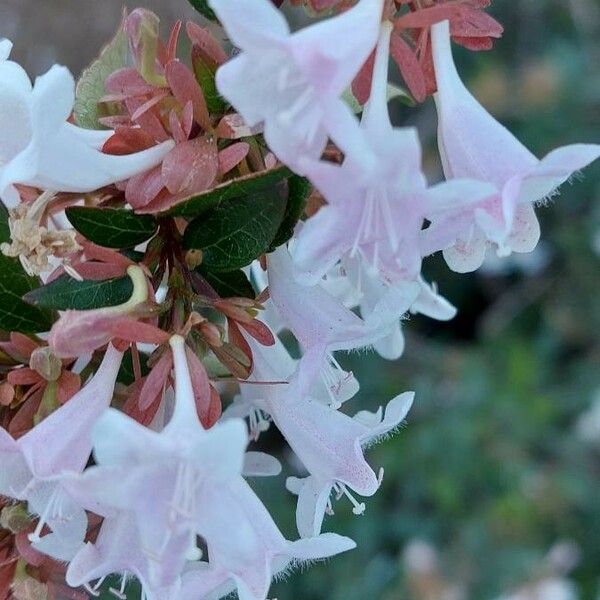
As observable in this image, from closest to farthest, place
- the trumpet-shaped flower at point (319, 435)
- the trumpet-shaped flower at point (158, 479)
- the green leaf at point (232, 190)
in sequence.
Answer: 1. the trumpet-shaped flower at point (158, 479)
2. the green leaf at point (232, 190)
3. the trumpet-shaped flower at point (319, 435)

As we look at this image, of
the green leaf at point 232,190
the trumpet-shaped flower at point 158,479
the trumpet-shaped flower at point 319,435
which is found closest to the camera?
the trumpet-shaped flower at point 158,479

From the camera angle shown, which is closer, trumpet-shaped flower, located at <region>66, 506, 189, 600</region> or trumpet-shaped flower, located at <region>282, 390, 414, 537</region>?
trumpet-shaped flower, located at <region>66, 506, 189, 600</region>

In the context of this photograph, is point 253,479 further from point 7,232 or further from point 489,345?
point 7,232

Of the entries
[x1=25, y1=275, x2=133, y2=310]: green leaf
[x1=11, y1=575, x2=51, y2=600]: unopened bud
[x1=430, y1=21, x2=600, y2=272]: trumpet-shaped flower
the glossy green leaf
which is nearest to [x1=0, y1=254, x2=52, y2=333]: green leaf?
the glossy green leaf

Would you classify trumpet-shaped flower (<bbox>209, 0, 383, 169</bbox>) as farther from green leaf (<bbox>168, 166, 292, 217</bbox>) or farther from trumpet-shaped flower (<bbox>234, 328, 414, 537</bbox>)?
trumpet-shaped flower (<bbox>234, 328, 414, 537</bbox>)

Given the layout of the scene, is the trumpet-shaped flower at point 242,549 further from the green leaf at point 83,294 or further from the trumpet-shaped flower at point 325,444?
the green leaf at point 83,294

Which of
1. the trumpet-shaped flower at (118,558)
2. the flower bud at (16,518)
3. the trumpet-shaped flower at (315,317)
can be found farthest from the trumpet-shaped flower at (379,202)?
the flower bud at (16,518)
